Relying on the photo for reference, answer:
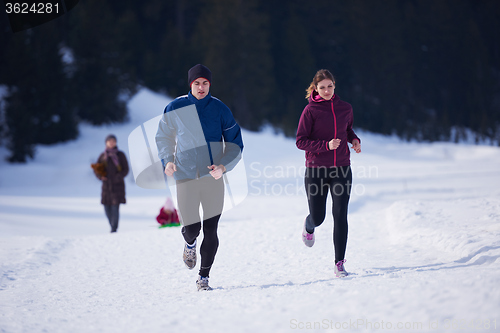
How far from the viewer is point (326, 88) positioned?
402cm

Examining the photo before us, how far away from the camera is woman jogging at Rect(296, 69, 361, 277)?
3.97 m

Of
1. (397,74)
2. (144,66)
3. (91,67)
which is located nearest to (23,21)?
(91,67)

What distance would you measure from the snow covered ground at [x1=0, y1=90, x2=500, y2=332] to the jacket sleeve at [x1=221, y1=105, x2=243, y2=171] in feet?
3.43

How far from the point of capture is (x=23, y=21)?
19281 mm

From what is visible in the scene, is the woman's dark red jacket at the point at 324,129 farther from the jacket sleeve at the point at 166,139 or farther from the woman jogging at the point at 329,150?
the jacket sleeve at the point at 166,139

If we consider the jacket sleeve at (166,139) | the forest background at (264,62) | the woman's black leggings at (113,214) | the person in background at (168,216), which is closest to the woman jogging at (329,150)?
the jacket sleeve at (166,139)

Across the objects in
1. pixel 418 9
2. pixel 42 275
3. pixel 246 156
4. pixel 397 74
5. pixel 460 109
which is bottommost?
pixel 42 275

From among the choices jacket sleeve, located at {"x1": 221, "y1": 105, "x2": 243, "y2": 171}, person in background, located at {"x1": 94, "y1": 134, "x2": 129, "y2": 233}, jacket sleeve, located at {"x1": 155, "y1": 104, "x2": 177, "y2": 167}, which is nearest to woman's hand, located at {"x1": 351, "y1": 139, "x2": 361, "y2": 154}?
jacket sleeve, located at {"x1": 221, "y1": 105, "x2": 243, "y2": 171}

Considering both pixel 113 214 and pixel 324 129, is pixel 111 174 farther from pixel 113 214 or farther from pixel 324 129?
pixel 324 129

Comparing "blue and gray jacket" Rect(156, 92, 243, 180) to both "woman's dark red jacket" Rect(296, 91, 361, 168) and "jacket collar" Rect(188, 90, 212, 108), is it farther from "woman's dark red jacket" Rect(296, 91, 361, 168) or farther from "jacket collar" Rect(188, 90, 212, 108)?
"woman's dark red jacket" Rect(296, 91, 361, 168)

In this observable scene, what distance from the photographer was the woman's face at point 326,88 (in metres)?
4.02

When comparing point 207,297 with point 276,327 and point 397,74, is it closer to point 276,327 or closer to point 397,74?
point 276,327

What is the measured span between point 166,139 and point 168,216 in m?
4.43

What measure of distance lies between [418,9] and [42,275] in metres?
45.5
